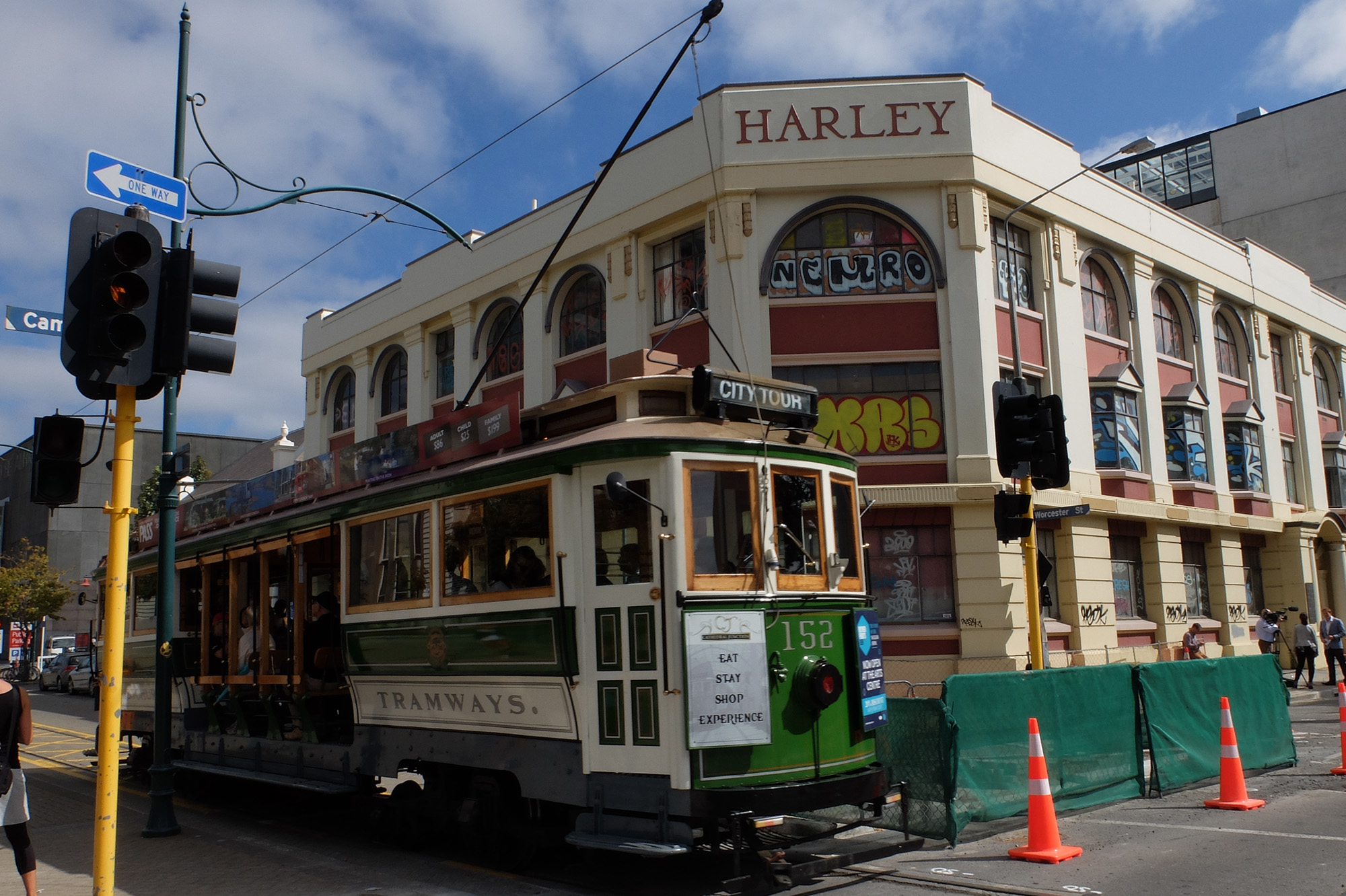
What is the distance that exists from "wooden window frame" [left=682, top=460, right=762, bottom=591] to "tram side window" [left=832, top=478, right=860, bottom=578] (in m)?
0.78

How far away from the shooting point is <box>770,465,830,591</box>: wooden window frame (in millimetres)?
7320

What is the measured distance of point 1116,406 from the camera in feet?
71.2

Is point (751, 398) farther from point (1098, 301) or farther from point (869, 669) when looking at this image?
point (1098, 301)

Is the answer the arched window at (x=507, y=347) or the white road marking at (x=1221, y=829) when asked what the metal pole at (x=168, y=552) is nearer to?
the white road marking at (x=1221, y=829)

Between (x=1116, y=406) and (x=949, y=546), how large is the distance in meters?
5.93

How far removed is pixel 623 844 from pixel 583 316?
1743 cm

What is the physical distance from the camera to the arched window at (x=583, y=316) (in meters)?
22.7

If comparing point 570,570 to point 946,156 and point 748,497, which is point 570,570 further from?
point 946,156

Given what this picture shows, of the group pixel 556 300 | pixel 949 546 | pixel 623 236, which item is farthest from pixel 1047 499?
pixel 556 300

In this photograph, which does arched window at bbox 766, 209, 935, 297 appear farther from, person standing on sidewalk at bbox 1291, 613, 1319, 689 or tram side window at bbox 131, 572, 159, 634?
tram side window at bbox 131, 572, 159, 634

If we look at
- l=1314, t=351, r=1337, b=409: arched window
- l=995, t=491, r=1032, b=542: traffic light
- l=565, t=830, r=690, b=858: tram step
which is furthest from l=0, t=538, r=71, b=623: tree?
l=1314, t=351, r=1337, b=409: arched window

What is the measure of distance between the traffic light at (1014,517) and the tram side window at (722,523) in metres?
5.72

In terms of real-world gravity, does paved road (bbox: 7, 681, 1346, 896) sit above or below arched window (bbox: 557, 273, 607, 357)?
below

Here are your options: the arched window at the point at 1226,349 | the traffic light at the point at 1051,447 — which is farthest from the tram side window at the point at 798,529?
the arched window at the point at 1226,349
